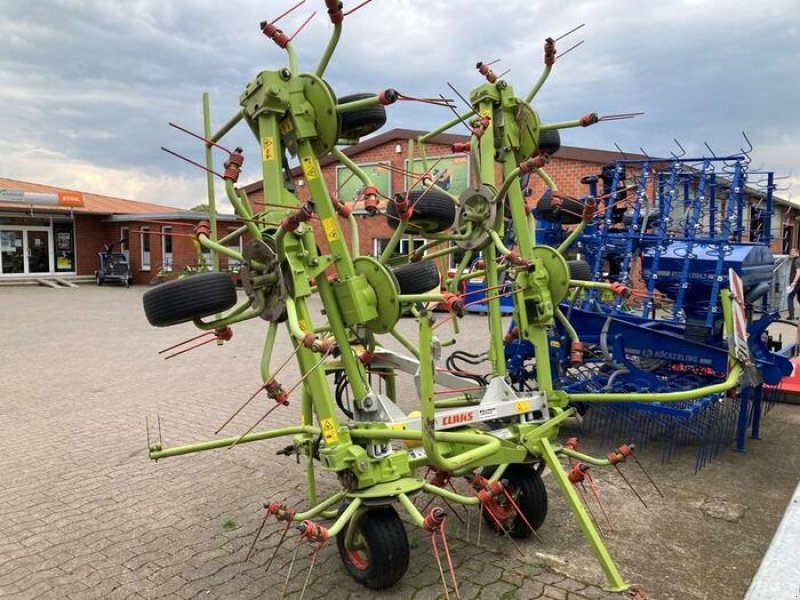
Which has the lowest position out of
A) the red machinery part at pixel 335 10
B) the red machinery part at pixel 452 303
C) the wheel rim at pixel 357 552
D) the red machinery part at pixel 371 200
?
the wheel rim at pixel 357 552

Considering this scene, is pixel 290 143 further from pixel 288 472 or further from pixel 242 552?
pixel 288 472

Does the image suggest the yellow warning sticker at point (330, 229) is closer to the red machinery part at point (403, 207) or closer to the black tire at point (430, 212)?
the red machinery part at point (403, 207)

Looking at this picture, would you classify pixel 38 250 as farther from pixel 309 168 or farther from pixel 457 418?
pixel 457 418

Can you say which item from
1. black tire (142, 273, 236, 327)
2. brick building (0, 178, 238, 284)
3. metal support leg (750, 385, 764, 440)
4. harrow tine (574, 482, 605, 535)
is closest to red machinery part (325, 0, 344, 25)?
black tire (142, 273, 236, 327)

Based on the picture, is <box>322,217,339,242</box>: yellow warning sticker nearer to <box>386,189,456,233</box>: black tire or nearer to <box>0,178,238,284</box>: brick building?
<box>386,189,456,233</box>: black tire

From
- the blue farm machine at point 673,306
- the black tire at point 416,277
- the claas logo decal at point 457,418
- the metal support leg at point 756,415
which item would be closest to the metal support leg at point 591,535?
the claas logo decal at point 457,418

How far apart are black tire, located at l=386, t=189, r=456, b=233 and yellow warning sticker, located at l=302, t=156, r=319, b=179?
83 centimetres

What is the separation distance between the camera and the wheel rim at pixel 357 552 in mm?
3478

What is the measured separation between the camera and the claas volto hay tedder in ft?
10.8

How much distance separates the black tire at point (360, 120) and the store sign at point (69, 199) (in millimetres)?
23845

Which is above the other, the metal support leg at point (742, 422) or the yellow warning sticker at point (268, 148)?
the yellow warning sticker at point (268, 148)

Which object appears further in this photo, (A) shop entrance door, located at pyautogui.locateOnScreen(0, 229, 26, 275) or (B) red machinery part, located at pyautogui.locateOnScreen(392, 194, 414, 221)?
(A) shop entrance door, located at pyautogui.locateOnScreen(0, 229, 26, 275)

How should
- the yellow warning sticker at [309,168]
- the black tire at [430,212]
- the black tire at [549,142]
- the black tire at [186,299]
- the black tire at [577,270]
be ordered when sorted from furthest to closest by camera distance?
the black tire at [577,270]
the black tire at [549,142]
the black tire at [430,212]
the yellow warning sticker at [309,168]
the black tire at [186,299]

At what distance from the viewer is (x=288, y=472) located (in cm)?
527
